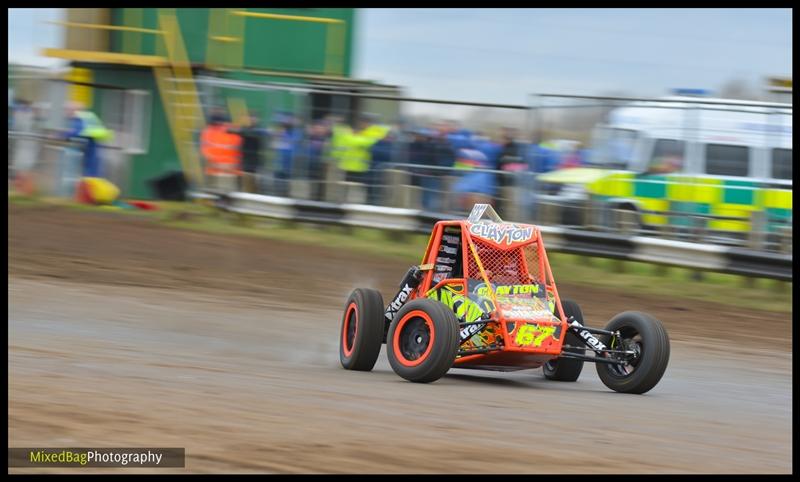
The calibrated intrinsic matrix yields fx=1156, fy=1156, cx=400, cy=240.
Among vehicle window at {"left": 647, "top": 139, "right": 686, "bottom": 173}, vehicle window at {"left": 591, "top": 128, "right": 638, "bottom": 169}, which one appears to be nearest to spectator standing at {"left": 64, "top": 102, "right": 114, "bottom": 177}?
vehicle window at {"left": 591, "top": 128, "right": 638, "bottom": 169}

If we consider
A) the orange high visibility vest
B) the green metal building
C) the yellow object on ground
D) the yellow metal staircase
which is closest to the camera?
the orange high visibility vest

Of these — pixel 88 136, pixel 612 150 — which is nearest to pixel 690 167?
pixel 612 150

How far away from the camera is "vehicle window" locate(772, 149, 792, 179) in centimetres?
1354

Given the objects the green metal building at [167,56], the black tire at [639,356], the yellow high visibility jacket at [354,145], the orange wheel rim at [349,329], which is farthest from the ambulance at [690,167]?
the green metal building at [167,56]

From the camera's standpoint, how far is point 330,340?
1021 centimetres

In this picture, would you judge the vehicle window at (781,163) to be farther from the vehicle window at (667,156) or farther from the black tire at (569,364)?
the black tire at (569,364)

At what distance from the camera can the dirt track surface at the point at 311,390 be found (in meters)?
5.48

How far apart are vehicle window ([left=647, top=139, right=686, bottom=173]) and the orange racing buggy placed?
568 centimetres

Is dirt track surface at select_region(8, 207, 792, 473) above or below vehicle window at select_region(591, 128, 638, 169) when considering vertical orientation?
below

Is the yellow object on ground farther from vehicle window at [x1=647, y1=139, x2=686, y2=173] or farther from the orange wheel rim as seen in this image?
the orange wheel rim

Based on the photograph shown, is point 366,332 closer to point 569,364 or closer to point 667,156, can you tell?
point 569,364

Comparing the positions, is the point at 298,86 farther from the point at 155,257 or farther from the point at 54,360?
the point at 54,360

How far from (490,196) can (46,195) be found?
7.45 meters

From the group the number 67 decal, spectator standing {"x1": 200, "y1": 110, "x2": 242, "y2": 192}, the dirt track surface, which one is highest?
spectator standing {"x1": 200, "y1": 110, "x2": 242, "y2": 192}
